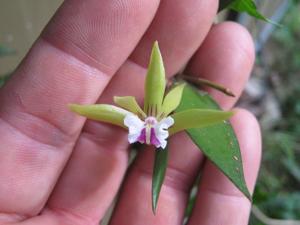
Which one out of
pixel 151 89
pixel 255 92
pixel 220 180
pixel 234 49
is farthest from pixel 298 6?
pixel 151 89

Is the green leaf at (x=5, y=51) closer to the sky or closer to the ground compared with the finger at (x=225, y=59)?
closer to the sky

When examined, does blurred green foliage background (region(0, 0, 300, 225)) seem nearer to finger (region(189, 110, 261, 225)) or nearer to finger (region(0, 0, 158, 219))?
finger (region(189, 110, 261, 225))

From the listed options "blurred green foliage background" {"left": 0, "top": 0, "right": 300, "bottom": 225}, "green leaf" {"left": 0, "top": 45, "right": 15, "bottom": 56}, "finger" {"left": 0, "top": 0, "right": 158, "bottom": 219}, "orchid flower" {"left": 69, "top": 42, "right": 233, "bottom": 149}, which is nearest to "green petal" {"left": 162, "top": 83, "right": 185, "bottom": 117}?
"orchid flower" {"left": 69, "top": 42, "right": 233, "bottom": 149}

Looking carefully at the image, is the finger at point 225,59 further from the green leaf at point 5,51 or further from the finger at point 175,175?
the green leaf at point 5,51

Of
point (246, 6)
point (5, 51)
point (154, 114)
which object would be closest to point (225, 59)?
point (246, 6)


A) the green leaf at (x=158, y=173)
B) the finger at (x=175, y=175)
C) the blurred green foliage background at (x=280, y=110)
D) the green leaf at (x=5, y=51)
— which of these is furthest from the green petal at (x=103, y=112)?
the blurred green foliage background at (x=280, y=110)

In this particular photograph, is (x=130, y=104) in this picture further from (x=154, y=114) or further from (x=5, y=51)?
(x=5, y=51)

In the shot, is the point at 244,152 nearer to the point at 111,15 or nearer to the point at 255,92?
the point at 111,15
